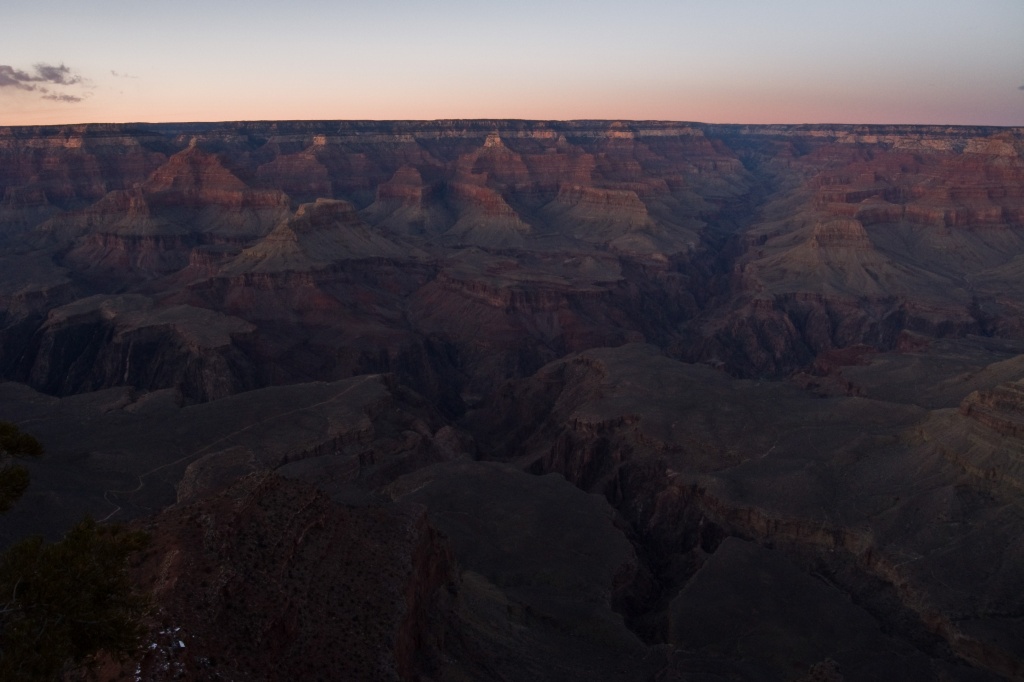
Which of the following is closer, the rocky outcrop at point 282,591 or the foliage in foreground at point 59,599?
the foliage in foreground at point 59,599

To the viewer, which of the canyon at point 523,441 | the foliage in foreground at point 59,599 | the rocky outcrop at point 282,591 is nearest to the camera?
the foliage in foreground at point 59,599

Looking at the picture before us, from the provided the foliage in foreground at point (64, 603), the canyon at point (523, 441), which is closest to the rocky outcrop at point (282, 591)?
the canyon at point (523, 441)

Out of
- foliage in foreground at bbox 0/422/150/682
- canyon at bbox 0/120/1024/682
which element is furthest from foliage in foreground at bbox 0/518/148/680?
canyon at bbox 0/120/1024/682

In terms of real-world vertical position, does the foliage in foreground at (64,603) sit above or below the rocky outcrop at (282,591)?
above

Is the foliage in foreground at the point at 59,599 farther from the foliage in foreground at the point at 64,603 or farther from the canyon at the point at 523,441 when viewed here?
the canyon at the point at 523,441

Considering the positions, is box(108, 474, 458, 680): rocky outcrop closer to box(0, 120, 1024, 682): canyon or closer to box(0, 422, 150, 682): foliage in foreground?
box(0, 120, 1024, 682): canyon

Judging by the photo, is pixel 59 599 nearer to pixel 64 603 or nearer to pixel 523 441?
pixel 64 603

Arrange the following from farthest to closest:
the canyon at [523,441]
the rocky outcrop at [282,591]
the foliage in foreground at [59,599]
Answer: the canyon at [523,441] < the rocky outcrop at [282,591] < the foliage in foreground at [59,599]

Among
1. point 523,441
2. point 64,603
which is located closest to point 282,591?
point 64,603

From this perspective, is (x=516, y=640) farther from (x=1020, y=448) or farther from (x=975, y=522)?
(x=1020, y=448)

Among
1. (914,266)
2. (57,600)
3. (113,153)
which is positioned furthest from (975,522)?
(113,153)
